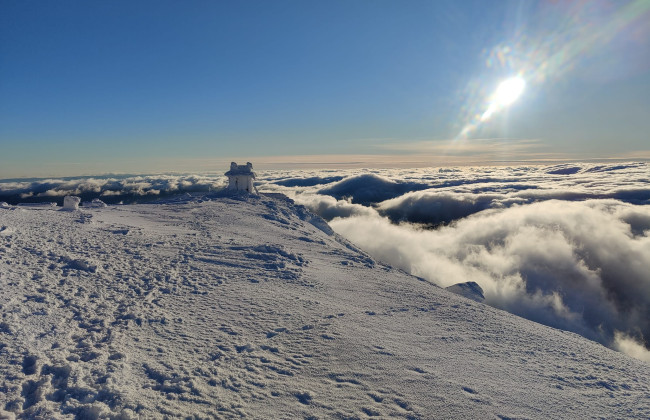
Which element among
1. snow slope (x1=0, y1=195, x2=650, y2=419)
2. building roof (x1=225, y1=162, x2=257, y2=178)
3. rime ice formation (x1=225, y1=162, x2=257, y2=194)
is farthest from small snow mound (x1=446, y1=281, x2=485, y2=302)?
building roof (x1=225, y1=162, x2=257, y2=178)

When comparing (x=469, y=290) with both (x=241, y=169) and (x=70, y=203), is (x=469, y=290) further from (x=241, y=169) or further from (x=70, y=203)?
(x=241, y=169)

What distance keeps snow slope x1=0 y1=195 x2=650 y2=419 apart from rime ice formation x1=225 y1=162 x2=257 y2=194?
1678 centimetres

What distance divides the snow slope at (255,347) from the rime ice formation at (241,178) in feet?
55.0

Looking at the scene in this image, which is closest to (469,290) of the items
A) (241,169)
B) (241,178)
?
(241,178)

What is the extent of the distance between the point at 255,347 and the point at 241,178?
22.9m

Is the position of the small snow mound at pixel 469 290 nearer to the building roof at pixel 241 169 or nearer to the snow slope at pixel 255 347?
the snow slope at pixel 255 347

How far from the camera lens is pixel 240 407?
4578 mm

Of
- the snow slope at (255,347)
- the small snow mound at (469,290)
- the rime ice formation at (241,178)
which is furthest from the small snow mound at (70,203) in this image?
the small snow mound at (469,290)

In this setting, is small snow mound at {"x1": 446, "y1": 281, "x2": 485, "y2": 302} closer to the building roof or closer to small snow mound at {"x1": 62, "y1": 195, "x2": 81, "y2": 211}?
small snow mound at {"x1": 62, "y1": 195, "x2": 81, "y2": 211}

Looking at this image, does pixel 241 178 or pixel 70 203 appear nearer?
pixel 70 203

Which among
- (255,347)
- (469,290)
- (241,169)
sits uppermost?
(241,169)

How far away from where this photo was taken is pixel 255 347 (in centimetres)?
612

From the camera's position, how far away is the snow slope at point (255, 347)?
4.67 m

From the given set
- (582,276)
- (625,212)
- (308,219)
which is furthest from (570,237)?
(308,219)
